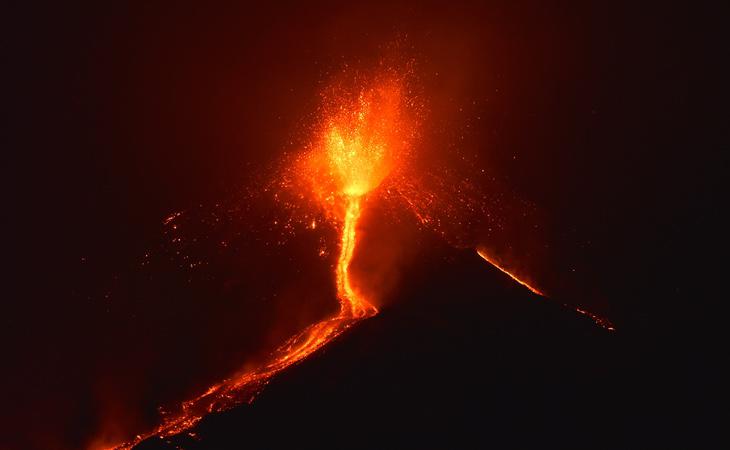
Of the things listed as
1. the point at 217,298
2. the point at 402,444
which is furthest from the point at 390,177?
the point at 402,444

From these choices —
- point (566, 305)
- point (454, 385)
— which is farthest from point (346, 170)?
point (566, 305)

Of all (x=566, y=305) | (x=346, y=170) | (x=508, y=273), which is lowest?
(x=566, y=305)

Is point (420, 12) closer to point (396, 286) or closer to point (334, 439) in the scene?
point (396, 286)

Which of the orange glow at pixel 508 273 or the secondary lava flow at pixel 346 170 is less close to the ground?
the secondary lava flow at pixel 346 170

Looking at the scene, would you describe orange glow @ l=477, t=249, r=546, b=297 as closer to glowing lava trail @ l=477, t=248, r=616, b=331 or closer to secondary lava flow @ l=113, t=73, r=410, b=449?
glowing lava trail @ l=477, t=248, r=616, b=331

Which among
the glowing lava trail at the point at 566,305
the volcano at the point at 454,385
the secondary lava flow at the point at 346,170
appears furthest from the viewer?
the glowing lava trail at the point at 566,305

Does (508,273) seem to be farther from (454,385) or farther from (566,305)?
(454,385)

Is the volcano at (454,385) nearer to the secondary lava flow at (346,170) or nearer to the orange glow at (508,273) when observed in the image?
the orange glow at (508,273)

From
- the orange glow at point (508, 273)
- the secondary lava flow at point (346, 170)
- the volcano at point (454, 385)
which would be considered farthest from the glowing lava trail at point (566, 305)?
the secondary lava flow at point (346, 170)

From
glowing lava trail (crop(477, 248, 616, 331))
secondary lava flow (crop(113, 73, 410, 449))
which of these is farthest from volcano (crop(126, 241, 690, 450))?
secondary lava flow (crop(113, 73, 410, 449))
